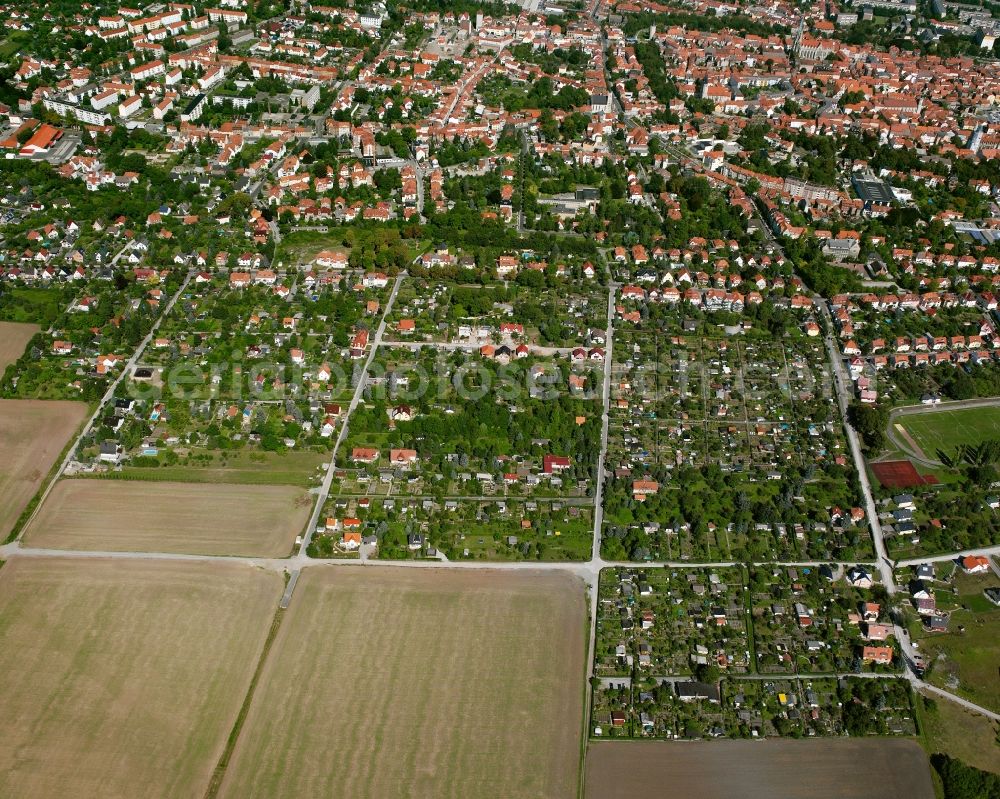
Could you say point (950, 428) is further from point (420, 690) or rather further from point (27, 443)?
point (27, 443)

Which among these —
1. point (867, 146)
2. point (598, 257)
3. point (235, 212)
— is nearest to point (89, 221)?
point (235, 212)

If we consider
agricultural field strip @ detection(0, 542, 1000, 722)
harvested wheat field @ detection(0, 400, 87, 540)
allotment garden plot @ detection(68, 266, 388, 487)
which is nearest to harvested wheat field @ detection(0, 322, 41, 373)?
harvested wheat field @ detection(0, 400, 87, 540)

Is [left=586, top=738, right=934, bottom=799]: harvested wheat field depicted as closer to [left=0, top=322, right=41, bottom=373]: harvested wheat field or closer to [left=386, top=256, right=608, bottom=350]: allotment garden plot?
[left=386, top=256, right=608, bottom=350]: allotment garden plot

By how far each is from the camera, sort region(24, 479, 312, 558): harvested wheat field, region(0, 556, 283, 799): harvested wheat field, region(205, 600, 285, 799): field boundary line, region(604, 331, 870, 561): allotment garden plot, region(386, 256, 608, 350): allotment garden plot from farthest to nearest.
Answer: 1. region(386, 256, 608, 350): allotment garden plot
2. region(604, 331, 870, 561): allotment garden plot
3. region(24, 479, 312, 558): harvested wheat field
4. region(0, 556, 283, 799): harvested wheat field
5. region(205, 600, 285, 799): field boundary line

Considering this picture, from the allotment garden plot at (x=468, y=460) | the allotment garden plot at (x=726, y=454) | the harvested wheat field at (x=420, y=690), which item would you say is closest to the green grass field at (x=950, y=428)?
the allotment garden plot at (x=726, y=454)

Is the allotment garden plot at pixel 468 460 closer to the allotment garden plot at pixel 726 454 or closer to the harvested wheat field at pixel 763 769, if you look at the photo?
the allotment garden plot at pixel 726 454

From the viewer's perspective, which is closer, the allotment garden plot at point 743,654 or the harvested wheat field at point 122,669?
the harvested wheat field at point 122,669
